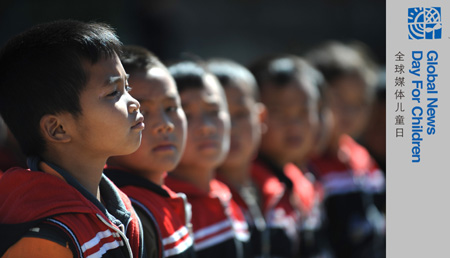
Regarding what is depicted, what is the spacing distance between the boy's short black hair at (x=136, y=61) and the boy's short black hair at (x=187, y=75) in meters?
0.29

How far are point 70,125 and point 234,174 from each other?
1.24m

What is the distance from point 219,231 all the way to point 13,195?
92 cm

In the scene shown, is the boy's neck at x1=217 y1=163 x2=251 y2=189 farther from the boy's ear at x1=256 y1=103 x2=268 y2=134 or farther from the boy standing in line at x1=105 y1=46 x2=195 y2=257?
the boy standing in line at x1=105 y1=46 x2=195 y2=257

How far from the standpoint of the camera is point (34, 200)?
1.31 m

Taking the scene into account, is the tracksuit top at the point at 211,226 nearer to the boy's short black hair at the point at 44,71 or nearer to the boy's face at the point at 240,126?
the boy's face at the point at 240,126

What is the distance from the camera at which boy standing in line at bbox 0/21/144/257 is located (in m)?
1.34

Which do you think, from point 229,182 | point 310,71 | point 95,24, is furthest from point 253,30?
point 95,24

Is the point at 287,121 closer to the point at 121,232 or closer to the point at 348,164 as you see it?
the point at 348,164

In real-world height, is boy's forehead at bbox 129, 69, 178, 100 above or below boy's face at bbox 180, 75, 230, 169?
above

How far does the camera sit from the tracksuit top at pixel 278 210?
252 cm

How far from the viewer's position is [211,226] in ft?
6.89
